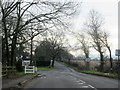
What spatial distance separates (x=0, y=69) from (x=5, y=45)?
911 cm

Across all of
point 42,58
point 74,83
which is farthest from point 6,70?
point 42,58

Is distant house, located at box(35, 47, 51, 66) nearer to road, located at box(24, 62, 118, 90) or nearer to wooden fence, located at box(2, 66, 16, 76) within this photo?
wooden fence, located at box(2, 66, 16, 76)

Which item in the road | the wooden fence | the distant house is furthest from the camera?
the distant house

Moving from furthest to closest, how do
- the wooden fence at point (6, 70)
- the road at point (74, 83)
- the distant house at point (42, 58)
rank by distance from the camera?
the distant house at point (42, 58)
the wooden fence at point (6, 70)
the road at point (74, 83)

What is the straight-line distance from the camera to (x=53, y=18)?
29.2m

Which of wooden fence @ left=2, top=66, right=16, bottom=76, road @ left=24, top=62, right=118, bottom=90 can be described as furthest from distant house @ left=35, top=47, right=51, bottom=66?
road @ left=24, top=62, right=118, bottom=90

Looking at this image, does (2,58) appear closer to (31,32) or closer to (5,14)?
(31,32)

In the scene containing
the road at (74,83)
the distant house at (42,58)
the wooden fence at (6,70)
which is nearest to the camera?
the road at (74,83)

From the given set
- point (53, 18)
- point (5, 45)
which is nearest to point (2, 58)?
point (5, 45)

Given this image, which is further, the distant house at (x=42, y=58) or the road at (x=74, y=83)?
the distant house at (x=42, y=58)

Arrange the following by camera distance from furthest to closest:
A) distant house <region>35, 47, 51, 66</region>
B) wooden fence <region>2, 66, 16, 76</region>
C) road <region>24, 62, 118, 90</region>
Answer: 1. distant house <region>35, 47, 51, 66</region>
2. wooden fence <region>2, 66, 16, 76</region>
3. road <region>24, 62, 118, 90</region>

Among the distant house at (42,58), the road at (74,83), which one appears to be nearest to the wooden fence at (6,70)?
the road at (74,83)

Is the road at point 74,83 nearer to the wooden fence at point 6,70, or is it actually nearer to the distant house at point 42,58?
the wooden fence at point 6,70

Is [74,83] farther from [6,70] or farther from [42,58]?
[42,58]
